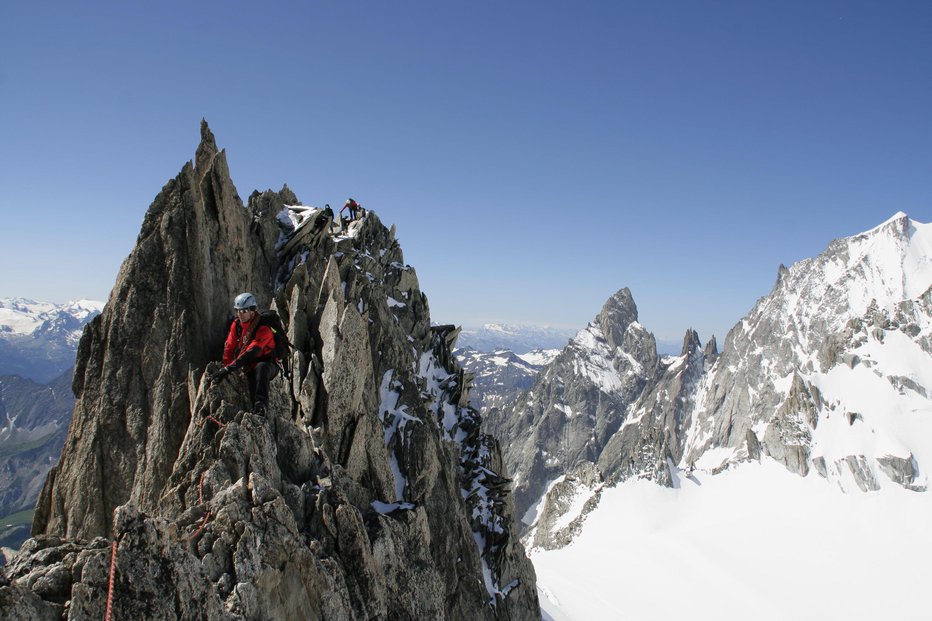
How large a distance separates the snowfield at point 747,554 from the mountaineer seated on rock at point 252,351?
5255 cm

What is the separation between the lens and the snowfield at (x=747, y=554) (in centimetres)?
7138

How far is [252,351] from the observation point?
14047mm

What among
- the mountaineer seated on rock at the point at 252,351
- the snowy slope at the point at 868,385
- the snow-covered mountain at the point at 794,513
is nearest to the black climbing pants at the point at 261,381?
the mountaineer seated on rock at the point at 252,351

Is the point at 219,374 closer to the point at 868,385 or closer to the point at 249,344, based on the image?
the point at 249,344

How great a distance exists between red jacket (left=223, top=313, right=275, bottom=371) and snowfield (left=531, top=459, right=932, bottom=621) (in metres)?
53.4

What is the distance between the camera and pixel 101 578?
8516 millimetres

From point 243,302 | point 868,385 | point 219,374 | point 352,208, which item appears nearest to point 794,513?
point 868,385

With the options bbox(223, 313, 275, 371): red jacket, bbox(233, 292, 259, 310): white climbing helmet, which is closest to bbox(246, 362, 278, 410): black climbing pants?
bbox(223, 313, 275, 371): red jacket

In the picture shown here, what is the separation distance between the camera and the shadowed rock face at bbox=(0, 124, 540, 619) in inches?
371

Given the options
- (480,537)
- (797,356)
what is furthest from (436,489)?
(797,356)

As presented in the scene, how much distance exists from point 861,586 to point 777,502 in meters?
29.8

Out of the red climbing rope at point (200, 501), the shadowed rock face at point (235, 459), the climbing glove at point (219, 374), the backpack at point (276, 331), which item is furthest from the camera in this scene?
the backpack at point (276, 331)

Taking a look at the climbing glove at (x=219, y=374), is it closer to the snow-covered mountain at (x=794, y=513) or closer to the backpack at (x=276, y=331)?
the backpack at (x=276, y=331)

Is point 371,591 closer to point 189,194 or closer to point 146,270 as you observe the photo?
point 146,270
